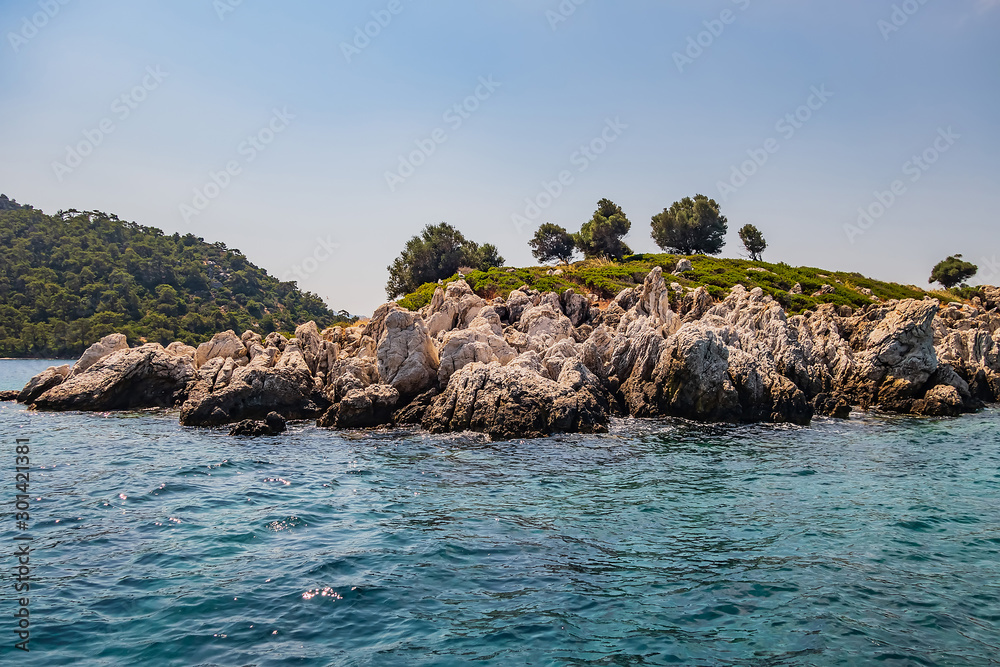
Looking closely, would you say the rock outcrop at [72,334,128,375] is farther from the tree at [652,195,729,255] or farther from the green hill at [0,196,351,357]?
the tree at [652,195,729,255]

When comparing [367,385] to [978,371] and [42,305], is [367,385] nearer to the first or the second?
[978,371]

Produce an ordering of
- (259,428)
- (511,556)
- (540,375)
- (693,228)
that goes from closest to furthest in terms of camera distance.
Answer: (511,556) < (259,428) < (540,375) < (693,228)

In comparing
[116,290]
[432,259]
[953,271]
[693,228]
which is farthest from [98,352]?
[953,271]

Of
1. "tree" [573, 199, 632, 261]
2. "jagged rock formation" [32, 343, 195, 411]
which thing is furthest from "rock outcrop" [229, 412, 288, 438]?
"tree" [573, 199, 632, 261]

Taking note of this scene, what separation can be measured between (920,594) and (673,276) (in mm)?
59451

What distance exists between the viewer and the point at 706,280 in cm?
6819

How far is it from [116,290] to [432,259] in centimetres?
7140

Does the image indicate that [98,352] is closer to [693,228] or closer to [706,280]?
[706,280]

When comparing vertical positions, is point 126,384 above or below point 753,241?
below

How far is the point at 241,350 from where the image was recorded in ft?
128

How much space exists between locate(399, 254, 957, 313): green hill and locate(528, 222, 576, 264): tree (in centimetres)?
728

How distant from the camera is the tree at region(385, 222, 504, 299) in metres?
79.8

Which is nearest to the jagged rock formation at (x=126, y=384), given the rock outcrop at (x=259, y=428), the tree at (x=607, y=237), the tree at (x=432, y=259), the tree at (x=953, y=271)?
the rock outcrop at (x=259, y=428)

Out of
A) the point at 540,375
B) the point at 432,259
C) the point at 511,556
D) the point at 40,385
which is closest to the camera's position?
the point at 511,556
